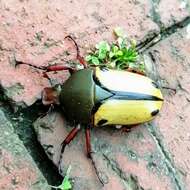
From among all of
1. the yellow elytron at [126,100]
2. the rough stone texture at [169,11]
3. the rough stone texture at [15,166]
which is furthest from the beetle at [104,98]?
the rough stone texture at [169,11]

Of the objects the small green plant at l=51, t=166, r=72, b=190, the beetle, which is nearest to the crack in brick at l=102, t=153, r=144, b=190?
the beetle

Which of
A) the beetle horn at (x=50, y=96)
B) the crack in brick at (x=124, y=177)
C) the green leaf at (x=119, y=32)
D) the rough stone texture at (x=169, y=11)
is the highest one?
the rough stone texture at (x=169, y=11)

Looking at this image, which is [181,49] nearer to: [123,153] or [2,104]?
[123,153]

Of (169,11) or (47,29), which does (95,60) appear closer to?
(47,29)

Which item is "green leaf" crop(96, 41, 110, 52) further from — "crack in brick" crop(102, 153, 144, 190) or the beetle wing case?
"crack in brick" crop(102, 153, 144, 190)

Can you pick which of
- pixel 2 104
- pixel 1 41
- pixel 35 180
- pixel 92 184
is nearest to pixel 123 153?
pixel 92 184


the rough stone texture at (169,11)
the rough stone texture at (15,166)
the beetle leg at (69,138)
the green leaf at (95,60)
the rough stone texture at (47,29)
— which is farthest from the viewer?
the rough stone texture at (169,11)

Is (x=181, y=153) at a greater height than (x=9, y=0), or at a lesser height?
lesser

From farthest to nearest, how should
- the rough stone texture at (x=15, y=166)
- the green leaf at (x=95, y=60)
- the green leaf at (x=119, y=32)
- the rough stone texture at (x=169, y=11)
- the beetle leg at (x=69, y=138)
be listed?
1. the rough stone texture at (x=169, y=11)
2. the green leaf at (x=119, y=32)
3. the green leaf at (x=95, y=60)
4. the beetle leg at (x=69, y=138)
5. the rough stone texture at (x=15, y=166)

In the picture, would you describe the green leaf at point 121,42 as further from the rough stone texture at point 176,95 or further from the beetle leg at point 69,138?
the beetle leg at point 69,138
